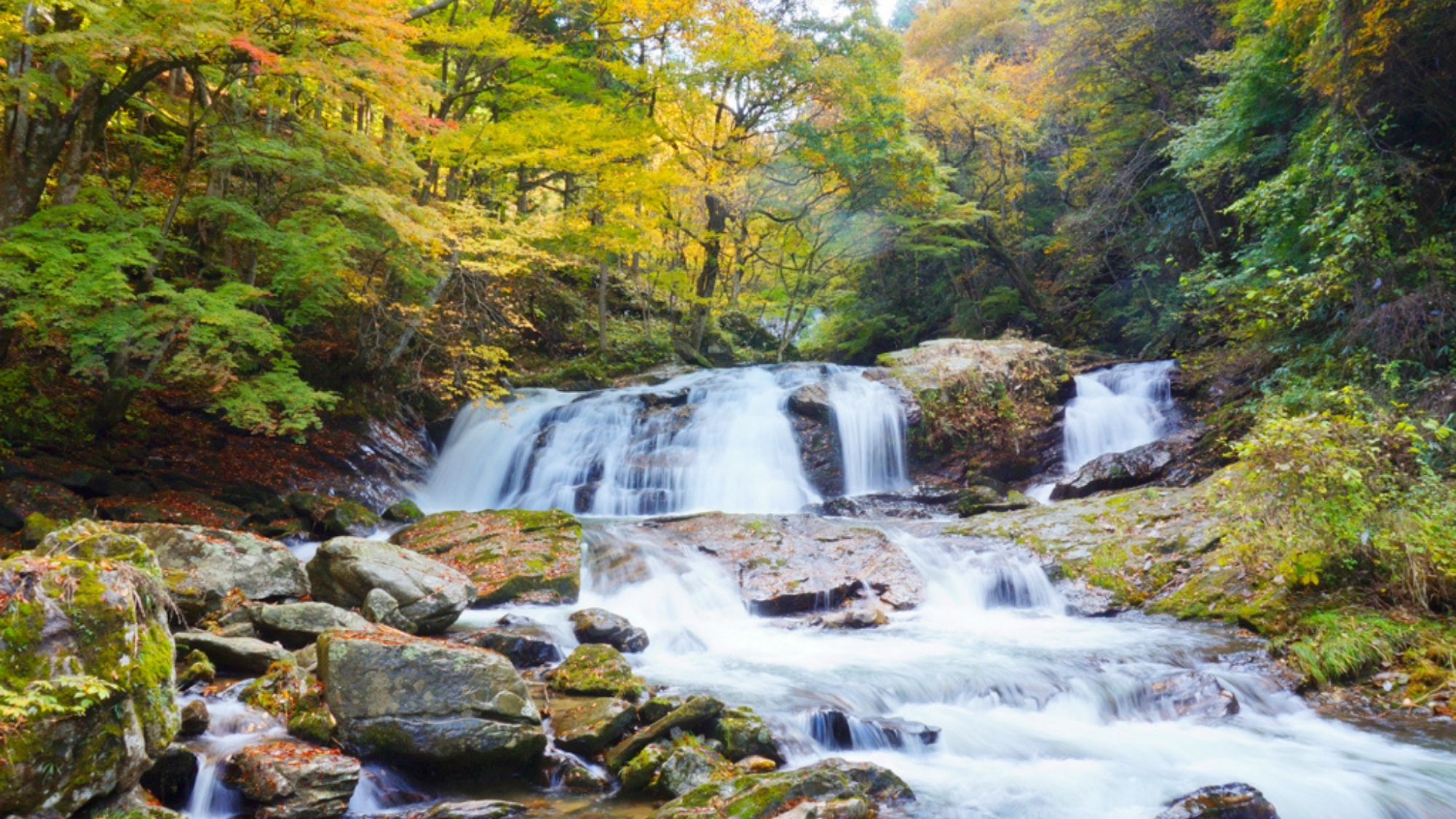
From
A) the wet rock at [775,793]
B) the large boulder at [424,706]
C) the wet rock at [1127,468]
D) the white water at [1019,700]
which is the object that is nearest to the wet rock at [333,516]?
the white water at [1019,700]

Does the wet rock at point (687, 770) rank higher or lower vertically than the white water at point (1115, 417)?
lower

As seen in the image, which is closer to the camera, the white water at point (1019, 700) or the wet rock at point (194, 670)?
the white water at point (1019, 700)

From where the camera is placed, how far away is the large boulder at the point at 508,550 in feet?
26.6

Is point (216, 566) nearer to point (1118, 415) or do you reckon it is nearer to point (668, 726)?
point (668, 726)

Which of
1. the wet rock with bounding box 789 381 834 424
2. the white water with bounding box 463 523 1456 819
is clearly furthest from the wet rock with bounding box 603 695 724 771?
the wet rock with bounding box 789 381 834 424

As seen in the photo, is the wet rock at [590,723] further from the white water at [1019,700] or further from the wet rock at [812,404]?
the wet rock at [812,404]

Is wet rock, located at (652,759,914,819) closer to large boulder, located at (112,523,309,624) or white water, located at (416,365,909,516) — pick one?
large boulder, located at (112,523,309,624)

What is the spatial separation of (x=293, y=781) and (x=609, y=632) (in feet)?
10.8

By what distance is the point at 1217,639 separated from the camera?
698cm

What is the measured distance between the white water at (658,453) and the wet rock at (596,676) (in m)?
6.90

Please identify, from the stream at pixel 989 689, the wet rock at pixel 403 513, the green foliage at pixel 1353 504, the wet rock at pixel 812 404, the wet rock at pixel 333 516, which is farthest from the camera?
the wet rock at pixel 812 404

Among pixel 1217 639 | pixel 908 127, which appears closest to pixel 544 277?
pixel 908 127

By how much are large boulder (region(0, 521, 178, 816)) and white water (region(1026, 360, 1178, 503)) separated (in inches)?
479

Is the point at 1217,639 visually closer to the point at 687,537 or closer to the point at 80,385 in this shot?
the point at 687,537
